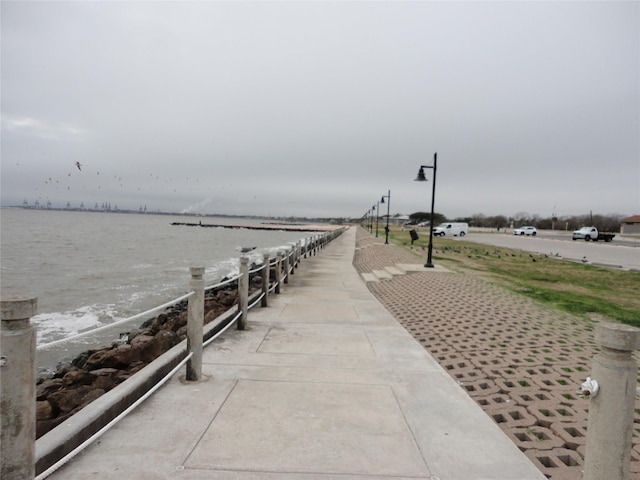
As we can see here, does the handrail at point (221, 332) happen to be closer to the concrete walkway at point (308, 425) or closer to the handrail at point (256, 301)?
the concrete walkway at point (308, 425)

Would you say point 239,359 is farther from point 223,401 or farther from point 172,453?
point 172,453

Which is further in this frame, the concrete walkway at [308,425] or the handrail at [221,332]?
the handrail at [221,332]

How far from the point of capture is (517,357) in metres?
6.24

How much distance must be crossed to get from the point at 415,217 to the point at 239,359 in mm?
170194

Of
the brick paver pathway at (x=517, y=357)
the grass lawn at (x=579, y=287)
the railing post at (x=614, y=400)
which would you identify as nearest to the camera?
the railing post at (x=614, y=400)

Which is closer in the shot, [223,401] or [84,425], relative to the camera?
[84,425]

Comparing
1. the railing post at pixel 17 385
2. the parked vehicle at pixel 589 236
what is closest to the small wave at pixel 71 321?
the railing post at pixel 17 385

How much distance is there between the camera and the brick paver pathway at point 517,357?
378cm

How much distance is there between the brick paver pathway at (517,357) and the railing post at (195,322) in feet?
10.1

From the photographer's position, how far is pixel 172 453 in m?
3.10

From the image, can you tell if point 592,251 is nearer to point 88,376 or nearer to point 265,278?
point 265,278

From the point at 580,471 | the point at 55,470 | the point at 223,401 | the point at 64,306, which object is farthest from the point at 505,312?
the point at 64,306

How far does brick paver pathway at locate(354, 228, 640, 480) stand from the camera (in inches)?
149

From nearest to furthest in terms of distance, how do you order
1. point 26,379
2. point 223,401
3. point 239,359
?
point 26,379 < point 223,401 < point 239,359
